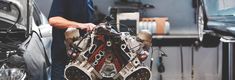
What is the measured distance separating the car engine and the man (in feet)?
0.53

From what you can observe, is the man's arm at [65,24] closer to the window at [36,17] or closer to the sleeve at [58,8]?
the sleeve at [58,8]

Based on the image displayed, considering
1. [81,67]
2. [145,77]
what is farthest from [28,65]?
[145,77]

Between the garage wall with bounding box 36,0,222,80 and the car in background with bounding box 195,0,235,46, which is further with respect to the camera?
the garage wall with bounding box 36,0,222,80

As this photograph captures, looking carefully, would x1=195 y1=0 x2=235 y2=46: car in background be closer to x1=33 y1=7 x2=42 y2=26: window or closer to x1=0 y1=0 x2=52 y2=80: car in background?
x1=0 y1=0 x2=52 y2=80: car in background

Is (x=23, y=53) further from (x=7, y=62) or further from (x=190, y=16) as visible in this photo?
(x=190, y=16)

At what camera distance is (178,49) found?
6.46 meters

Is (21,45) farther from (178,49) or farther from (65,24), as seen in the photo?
(178,49)

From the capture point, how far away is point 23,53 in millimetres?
3318

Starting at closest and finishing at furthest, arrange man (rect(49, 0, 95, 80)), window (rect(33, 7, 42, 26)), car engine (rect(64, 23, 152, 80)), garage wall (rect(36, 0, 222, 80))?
car engine (rect(64, 23, 152, 80))
man (rect(49, 0, 95, 80))
window (rect(33, 7, 42, 26))
garage wall (rect(36, 0, 222, 80))

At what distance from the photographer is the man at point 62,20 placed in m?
2.69

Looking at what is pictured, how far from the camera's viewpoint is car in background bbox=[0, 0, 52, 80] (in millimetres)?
3270

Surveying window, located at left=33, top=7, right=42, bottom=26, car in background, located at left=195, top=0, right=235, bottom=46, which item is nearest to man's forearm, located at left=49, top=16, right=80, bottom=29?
car in background, located at left=195, top=0, right=235, bottom=46

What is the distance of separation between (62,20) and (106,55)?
1.42ft

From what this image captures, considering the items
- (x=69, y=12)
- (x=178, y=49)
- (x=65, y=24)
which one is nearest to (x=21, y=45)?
(x=69, y=12)
